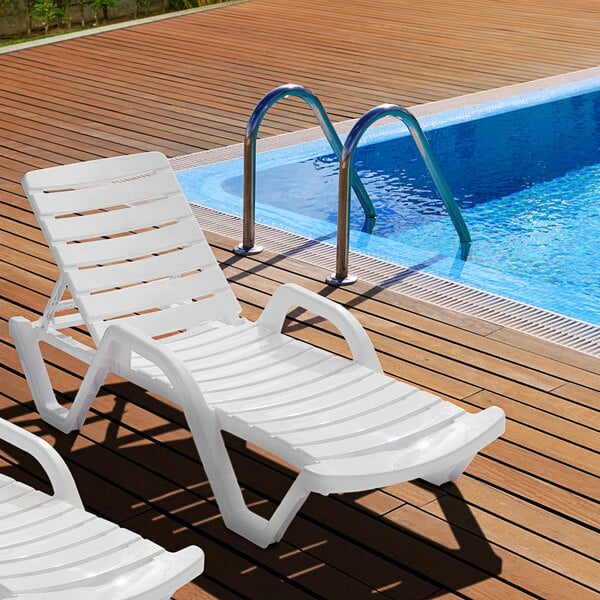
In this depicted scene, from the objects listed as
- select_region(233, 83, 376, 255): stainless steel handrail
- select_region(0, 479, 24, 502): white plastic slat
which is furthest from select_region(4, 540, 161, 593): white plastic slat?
select_region(233, 83, 376, 255): stainless steel handrail

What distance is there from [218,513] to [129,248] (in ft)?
3.75

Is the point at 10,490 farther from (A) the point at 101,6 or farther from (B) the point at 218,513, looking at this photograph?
(A) the point at 101,6

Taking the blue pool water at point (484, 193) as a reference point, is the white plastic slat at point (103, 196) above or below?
above

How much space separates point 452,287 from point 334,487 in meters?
2.24

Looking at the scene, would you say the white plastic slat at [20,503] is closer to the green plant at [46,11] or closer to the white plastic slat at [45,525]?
the white plastic slat at [45,525]

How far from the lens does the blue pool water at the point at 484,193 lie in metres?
5.36

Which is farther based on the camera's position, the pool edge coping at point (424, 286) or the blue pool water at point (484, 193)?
the blue pool water at point (484, 193)

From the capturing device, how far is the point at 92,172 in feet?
12.5

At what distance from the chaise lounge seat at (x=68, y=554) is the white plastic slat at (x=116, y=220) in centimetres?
126

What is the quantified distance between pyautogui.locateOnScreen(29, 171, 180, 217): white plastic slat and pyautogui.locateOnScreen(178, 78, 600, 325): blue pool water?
62.4 inches

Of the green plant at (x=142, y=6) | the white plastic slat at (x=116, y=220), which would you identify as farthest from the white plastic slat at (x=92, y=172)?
the green plant at (x=142, y=6)

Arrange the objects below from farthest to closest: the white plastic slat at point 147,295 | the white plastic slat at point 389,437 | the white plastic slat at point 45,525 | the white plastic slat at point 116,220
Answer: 1. the white plastic slat at point 116,220
2. the white plastic slat at point 147,295
3. the white plastic slat at point 389,437
4. the white plastic slat at point 45,525

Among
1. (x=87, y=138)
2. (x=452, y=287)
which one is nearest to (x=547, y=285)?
(x=452, y=287)

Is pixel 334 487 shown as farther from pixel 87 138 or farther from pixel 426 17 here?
pixel 426 17
